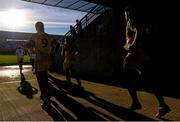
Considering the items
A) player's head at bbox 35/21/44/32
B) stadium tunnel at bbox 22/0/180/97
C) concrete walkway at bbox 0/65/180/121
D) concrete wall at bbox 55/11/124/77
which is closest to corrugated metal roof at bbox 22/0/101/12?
stadium tunnel at bbox 22/0/180/97

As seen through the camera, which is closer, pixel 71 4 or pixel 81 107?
pixel 81 107

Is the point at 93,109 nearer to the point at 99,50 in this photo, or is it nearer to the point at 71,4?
the point at 99,50

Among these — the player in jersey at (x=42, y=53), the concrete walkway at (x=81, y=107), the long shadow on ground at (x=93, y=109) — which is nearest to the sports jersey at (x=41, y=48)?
the player in jersey at (x=42, y=53)

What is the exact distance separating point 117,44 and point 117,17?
49.3 inches

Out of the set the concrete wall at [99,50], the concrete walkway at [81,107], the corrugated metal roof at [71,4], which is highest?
the corrugated metal roof at [71,4]

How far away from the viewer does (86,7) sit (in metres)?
18.9

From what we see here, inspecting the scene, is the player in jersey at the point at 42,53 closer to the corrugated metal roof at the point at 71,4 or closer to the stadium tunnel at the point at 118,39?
the stadium tunnel at the point at 118,39

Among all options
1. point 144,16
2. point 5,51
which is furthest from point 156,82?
point 5,51

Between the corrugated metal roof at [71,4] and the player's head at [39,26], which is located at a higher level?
the corrugated metal roof at [71,4]

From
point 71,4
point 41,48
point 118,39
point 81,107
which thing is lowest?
point 81,107

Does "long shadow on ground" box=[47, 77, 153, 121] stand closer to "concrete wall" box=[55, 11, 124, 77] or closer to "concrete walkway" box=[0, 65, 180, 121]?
"concrete walkway" box=[0, 65, 180, 121]

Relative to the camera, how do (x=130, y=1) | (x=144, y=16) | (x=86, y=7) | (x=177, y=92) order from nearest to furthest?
(x=177, y=92) → (x=144, y=16) → (x=130, y=1) → (x=86, y=7)

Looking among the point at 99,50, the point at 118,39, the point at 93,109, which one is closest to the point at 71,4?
the point at 99,50

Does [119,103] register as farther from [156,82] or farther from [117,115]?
[156,82]
